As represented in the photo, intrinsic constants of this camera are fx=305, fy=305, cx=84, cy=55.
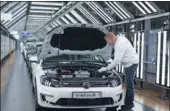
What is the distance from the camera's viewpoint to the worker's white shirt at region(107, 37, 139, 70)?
18.9 feet

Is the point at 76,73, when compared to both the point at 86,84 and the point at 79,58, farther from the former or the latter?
the point at 79,58

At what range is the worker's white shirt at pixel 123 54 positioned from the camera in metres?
5.76

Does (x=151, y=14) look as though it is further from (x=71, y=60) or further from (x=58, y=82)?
(x=58, y=82)

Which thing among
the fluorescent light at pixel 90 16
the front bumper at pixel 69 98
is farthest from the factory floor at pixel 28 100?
the fluorescent light at pixel 90 16

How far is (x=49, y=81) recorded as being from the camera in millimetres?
5738

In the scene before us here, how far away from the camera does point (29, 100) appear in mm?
7391

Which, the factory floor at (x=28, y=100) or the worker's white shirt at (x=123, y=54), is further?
the factory floor at (x=28, y=100)

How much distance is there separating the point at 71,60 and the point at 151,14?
4742 millimetres

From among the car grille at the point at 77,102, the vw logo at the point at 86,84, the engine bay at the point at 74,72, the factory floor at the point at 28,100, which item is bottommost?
the factory floor at the point at 28,100

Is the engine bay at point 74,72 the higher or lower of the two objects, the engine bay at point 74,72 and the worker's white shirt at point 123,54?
the lower

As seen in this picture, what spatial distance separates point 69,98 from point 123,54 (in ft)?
4.32

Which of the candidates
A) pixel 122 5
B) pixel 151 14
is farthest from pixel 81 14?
pixel 151 14

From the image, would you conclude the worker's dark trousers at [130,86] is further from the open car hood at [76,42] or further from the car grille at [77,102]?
the open car hood at [76,42]

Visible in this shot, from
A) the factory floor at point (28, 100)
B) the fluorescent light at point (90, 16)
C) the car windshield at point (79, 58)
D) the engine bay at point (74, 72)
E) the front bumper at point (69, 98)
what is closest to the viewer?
the front bumper at point (69, 98)
